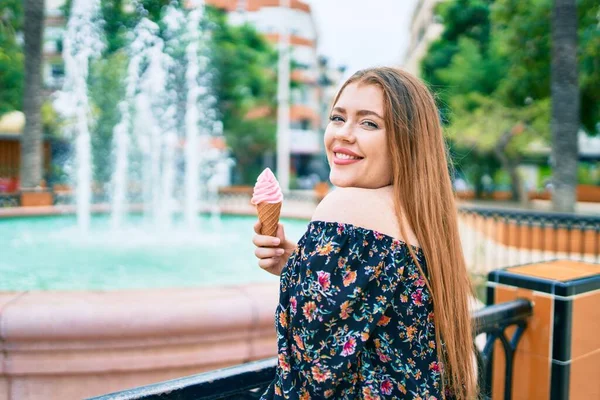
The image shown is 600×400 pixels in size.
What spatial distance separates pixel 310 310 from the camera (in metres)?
1.28

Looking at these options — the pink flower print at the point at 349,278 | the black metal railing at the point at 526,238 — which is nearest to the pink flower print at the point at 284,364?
the pink flower print at the point at 349,278

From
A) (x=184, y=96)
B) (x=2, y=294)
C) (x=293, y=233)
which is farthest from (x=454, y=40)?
(x=2, y=294)

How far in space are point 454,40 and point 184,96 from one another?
12.6 m

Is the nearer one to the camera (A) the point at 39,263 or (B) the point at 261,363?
(B) the point at 261,363

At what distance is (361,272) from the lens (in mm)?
1279

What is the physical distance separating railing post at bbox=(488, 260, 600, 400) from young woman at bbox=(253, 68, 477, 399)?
112 centimetres

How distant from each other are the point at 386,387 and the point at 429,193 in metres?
0.51

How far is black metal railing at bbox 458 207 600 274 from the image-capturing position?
8.52 m

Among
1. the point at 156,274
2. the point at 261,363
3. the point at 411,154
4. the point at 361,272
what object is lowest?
the point at 156,274

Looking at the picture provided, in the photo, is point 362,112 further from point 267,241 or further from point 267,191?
point 267,241

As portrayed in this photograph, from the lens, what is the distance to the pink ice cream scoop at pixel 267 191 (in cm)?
156

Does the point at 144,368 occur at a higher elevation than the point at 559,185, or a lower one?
lower

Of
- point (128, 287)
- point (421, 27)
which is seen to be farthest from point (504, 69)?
point (421, 27)

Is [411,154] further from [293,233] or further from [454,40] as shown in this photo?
[454,40]
